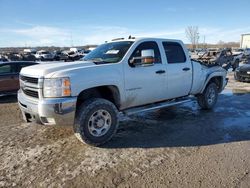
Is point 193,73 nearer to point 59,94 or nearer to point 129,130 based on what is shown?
point 129,130

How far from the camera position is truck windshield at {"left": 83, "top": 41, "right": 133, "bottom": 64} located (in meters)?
5.23

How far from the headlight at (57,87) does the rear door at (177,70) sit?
8.34ft

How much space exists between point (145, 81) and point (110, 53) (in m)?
0.94

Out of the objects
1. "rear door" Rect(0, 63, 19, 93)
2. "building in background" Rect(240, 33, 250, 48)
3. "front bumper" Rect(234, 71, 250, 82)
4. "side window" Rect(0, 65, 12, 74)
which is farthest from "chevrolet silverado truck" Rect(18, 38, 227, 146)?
"building in background" Rect(240, 33, 250, 48)

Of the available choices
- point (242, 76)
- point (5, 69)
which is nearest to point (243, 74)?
point (242, 76)

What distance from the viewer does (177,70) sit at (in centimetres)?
615

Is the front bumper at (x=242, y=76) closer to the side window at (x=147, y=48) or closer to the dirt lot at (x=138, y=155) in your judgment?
the dirt lot at (x=138, y=155)

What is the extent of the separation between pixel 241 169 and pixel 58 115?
2961mm

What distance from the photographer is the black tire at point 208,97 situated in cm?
744

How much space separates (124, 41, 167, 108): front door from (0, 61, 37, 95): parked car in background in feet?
20.3

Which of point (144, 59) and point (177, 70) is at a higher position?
point (144, 59)

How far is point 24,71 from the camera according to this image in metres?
4.96

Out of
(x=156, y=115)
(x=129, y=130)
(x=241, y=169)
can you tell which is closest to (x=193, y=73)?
(x=156, y=115)

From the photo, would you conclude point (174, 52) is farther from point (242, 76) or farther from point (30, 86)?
point (242, 76)
